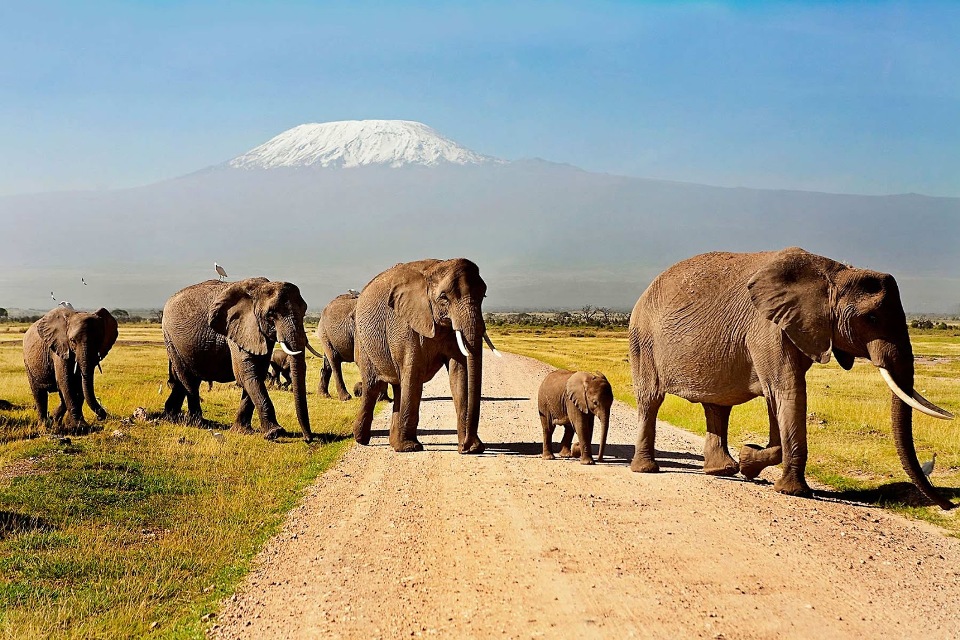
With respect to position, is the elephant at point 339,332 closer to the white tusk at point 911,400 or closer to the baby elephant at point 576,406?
the baby elephant at point 576,406

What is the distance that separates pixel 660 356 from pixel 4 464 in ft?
34.2

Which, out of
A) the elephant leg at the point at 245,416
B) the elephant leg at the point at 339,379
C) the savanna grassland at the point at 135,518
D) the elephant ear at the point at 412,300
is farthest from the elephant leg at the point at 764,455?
the elephant leg at the point at 339,379

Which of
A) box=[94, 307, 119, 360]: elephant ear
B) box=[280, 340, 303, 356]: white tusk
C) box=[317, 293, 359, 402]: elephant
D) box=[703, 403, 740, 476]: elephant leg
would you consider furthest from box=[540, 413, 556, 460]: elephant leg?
box=[317, 293, 359, 402]: elephant

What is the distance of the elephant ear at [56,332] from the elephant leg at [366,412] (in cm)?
700

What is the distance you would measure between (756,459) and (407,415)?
6.50 meters

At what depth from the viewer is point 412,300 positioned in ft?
54.9

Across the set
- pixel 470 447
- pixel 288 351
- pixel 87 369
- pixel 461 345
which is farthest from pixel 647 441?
pixel 87 369

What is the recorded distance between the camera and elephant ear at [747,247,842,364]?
38.8ft

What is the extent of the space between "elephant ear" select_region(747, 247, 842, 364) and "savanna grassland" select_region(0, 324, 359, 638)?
7.02 m

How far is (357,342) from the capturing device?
18.3 m

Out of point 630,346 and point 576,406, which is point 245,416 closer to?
point 576,406

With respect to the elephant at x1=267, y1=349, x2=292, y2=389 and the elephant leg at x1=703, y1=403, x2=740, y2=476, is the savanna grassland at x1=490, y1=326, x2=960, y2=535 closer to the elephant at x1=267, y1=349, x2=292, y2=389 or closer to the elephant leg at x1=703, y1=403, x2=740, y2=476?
the elephant leg at x1=703, y1=403, x2=740, y2=476

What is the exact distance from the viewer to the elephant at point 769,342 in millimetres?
11531

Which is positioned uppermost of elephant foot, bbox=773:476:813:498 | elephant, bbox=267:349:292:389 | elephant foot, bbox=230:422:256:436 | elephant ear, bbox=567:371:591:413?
elephant ear, bbox=567:371:591:413
